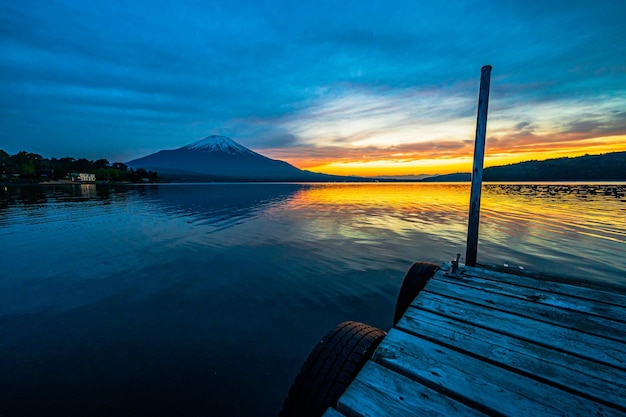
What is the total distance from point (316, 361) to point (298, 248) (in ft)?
32.5

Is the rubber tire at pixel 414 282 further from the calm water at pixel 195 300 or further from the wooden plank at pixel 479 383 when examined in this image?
the wooden plank at pixel 479 383

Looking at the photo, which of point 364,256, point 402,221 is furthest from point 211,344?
Answer: point 402,221

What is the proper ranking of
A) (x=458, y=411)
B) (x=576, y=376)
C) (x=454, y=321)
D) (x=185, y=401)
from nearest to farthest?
(x=458, y=411), (x=576, y=376), (x=454, y=321), (x=185, y=401)

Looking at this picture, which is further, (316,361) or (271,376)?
(271,376)

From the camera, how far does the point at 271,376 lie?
15.5ft

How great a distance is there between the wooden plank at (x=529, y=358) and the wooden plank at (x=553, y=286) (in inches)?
83.6

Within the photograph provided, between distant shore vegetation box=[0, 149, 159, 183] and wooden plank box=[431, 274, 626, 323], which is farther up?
distant shore vegetation box=[0, 149, 159, 183]

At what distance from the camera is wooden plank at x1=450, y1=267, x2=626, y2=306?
3.95 meters

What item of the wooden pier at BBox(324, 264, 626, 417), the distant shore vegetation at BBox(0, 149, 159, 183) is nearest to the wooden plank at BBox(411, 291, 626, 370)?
the wooden pier at BBox(324, 264, 626, 417)

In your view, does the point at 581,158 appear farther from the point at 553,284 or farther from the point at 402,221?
the point at 553,284

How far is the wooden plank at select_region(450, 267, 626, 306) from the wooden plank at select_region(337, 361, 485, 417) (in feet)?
11.2

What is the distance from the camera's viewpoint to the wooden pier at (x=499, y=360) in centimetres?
205

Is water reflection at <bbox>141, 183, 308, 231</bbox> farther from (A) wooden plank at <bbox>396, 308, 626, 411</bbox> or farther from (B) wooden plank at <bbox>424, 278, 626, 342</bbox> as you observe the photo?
(A) wooden plank at <bbox>396, 308, 626, 411</bbox>

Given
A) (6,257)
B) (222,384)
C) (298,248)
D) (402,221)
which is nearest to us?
(222,384)
